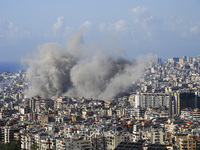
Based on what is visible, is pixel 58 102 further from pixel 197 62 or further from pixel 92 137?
pixel 197 62

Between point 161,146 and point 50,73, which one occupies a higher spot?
point 50,73

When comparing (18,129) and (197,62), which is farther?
(197,62)

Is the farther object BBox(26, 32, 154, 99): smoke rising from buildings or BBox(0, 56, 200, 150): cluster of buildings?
BBox(26, 32, 154, 99): smoke rising from buildings

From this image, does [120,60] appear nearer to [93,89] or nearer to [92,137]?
[93,89]

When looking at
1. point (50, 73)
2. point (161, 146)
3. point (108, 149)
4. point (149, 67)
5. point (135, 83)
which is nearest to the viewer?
point (161, 146)

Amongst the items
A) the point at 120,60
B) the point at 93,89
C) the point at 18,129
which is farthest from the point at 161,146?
the point at 120,60

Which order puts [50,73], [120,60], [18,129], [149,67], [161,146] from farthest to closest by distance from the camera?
1. [149,67]
2. [120,60]
3. [50,73]
4. [18,129]
5. [161,146]

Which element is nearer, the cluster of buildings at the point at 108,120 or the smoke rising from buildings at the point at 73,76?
the cluster of buildings at the point at 108,120
